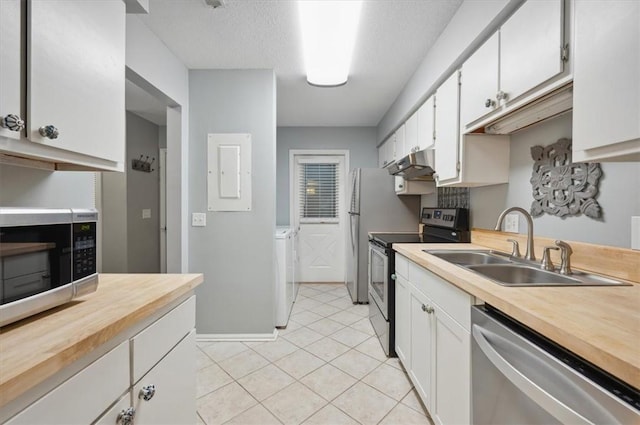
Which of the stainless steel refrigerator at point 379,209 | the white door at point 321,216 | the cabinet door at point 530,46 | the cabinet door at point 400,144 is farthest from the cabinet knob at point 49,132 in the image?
the white door at point 321,216

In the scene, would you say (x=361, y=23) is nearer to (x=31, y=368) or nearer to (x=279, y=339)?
(x=31, y=368)

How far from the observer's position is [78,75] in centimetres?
→ 96

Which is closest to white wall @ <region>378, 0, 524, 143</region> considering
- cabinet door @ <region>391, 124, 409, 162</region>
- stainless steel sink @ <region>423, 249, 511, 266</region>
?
cabinet door @ <region>391, 124, 409, 162</region>

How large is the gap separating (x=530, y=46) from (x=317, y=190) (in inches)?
137

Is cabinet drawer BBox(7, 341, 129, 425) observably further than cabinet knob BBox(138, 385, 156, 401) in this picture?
No

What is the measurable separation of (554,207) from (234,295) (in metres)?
2.34

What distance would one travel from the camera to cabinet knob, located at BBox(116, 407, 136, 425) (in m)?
0.76

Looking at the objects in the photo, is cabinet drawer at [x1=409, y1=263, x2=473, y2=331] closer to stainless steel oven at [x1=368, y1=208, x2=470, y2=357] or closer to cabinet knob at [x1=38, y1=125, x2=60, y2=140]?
stainless steel oven at [x1=368, y1=208, x2=470, y2=357]

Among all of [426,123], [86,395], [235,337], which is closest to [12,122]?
[86,395]

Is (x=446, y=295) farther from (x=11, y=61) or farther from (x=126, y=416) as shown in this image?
(x=11, y=61)

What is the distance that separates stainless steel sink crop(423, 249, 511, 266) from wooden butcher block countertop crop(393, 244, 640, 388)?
60cm

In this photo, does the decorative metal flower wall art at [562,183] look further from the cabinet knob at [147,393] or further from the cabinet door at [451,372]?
the cabinet knob at [147,393]

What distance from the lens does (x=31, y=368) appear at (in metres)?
0.53

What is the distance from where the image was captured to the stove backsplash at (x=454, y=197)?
90.3 inches
